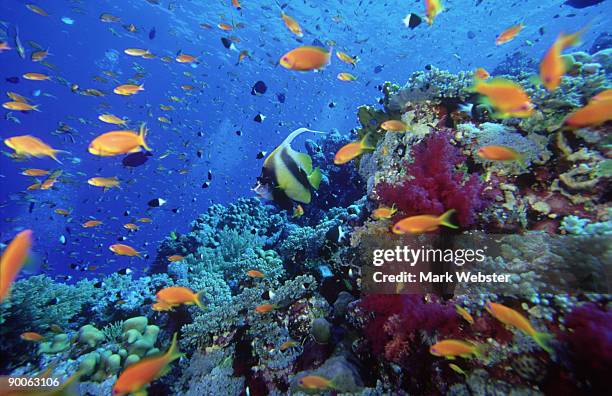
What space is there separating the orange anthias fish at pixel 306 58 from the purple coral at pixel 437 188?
1.75 meters

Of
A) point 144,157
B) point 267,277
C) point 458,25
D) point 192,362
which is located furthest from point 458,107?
point 458,25

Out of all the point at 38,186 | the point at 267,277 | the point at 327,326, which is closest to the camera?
the point at 327,326

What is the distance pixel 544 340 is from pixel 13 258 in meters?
3.67

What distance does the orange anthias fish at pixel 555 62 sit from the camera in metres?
2.54

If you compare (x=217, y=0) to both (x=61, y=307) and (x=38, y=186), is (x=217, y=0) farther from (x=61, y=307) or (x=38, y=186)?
(x=61, y=307)

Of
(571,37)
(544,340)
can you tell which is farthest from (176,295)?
(571,37)

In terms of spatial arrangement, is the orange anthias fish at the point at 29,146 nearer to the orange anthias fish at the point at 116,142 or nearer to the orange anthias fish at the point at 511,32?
the orange anthias fish at the point at 116,142

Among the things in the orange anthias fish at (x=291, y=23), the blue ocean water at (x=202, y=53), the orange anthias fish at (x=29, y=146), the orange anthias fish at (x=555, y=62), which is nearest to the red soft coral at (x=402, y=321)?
the orange anthias fish at (x=555, y=62)

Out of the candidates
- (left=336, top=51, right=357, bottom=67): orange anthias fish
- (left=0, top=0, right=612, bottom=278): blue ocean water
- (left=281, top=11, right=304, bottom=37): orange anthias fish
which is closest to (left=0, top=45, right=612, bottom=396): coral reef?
(left=336, top=51, right=357, bottom=67): orange anthias fish

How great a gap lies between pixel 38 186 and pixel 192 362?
6.83 m

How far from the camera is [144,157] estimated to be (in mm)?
4898

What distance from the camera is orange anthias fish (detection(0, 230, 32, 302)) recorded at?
1839mm

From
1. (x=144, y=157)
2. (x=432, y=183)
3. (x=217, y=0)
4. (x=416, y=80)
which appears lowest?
(x=432, y=183)

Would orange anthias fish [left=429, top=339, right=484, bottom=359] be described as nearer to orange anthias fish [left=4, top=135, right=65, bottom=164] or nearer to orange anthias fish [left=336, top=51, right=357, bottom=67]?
orange anthias fish [left=4, top=135, right=65, bottom=164]
